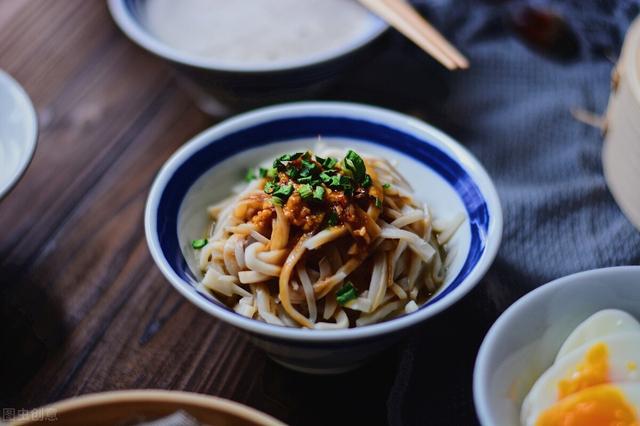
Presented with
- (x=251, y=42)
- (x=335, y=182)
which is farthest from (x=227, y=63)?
(x=335, y=182)

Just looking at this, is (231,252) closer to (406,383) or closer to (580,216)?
(406,383)

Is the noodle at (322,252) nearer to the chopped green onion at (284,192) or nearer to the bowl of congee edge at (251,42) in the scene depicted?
the chopped green onion at (284,192)

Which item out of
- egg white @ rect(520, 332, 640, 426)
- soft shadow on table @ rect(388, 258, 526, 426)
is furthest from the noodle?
egg white @ rect(520, 332, 640, 426)

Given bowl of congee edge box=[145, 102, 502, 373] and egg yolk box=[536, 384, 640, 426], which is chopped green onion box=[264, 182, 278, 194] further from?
egg yolk box=[536, 384, 640, 426]

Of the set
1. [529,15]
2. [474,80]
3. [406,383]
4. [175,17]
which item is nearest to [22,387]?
[406,383]

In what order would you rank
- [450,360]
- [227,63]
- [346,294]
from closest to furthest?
[346,294], [450,360], [227,63]

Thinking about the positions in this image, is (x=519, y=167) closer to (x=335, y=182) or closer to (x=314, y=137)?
(x=314, y=137)

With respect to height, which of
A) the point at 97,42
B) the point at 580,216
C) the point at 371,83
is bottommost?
the point at 580,216
